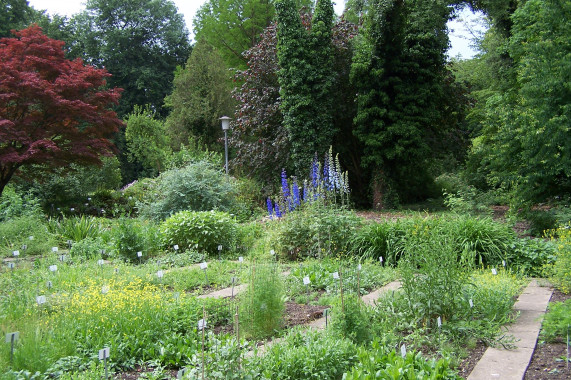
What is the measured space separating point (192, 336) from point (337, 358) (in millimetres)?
1211

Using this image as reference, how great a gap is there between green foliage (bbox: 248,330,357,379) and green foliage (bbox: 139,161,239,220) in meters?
6.33

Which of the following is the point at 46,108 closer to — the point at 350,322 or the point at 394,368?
the point at 350,322

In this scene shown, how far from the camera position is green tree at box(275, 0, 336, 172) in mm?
11875

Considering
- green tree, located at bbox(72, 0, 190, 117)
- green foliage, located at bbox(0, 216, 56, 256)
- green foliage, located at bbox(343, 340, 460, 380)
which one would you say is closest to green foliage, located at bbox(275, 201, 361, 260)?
green foliage, located at bbox(343, 340, 460, 380)

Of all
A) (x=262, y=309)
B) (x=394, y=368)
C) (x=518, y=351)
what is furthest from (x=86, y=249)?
(x=518, y=351)

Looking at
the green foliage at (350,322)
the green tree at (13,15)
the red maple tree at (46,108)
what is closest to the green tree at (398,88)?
the red maple tree at (46,108)

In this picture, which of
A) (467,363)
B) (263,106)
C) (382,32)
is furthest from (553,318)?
(263,106)

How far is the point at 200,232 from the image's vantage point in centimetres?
745


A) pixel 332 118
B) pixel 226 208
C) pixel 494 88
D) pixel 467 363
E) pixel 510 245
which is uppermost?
pixel 494 88

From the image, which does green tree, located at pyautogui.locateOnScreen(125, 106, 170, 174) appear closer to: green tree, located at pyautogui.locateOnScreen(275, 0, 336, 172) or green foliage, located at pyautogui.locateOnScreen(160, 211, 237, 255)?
green tree, located at pyautogui.locateOnScreen(275, 0, 336, 172)

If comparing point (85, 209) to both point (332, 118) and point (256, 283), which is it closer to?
point (332, 118)

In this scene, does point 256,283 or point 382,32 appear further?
point 382,32

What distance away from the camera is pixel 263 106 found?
13.2 meters

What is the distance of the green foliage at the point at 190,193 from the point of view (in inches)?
369
